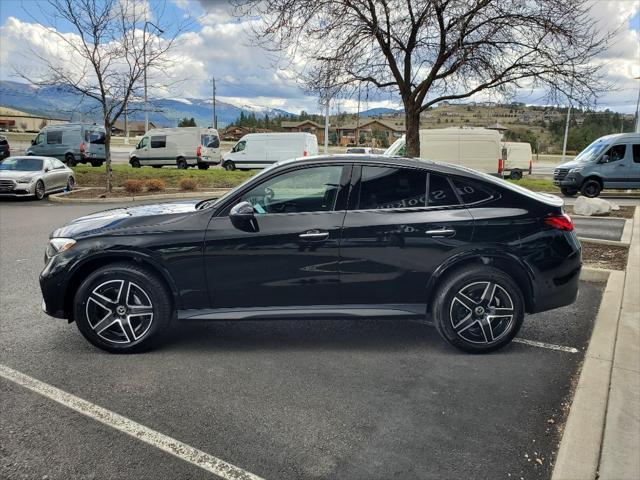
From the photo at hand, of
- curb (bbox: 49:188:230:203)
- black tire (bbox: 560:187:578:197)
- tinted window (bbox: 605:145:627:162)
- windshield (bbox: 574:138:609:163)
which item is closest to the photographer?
curb (bbox: 49:188:230:203)

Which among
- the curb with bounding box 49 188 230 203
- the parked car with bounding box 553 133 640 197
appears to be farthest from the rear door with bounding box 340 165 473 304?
the parked car with bounding box 553 133 640 197

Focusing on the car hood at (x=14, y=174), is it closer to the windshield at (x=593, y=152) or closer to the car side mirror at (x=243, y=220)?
the car side mirror at (x=243, y=220)

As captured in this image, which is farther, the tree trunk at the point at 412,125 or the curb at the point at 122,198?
the curb at the point at 122,198

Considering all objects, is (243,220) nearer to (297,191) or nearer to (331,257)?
(297,191)

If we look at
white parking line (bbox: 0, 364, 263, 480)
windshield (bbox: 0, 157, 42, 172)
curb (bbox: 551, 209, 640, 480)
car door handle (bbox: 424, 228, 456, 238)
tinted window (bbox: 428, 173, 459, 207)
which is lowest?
white parking line (bbox: 0, 364, 263, 480)

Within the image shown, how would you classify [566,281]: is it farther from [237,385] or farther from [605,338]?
[237,385]

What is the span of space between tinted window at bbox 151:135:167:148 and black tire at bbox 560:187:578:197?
20204 mm

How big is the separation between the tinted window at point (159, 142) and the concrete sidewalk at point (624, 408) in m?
26.2

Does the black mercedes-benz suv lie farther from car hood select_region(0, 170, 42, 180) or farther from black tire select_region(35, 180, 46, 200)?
black tire select_region(35, 180, 46, 200)

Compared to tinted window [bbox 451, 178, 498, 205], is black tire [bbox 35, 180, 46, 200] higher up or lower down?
lower down

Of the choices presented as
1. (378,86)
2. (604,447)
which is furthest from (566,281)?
(378,86)

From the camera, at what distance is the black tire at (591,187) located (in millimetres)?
17375

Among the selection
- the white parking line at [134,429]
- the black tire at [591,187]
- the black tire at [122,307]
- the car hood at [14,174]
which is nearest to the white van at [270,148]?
the car hood at [14,174]

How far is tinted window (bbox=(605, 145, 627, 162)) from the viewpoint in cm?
1744
